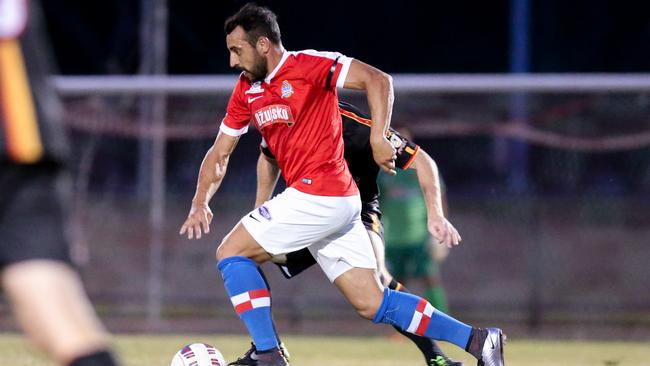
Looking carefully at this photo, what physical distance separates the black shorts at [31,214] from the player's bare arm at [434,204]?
2.92m

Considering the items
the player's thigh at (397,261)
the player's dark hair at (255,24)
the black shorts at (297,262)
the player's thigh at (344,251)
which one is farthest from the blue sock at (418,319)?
the player's thigh at (397,261)

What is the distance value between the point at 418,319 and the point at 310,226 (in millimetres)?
719

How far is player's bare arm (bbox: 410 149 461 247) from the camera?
5.60 meters

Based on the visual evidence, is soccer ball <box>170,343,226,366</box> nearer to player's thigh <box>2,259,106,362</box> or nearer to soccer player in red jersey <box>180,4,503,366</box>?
soccer player in red jersey <box>180,4,503,366</box>

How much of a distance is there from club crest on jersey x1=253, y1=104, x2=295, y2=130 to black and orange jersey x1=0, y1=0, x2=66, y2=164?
9.16ft

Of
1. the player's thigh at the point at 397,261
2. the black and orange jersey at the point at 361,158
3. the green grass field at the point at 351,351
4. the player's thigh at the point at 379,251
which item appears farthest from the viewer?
the player's thigh at the point at 397,261

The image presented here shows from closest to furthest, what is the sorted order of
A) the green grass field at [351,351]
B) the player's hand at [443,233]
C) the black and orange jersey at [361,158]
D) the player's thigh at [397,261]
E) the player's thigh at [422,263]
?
1. the player's hand at [443,233]
2. the black and orange jersey at [361,158]
3. the green grass field at [351,351]
4. the player's thigh at [422,263]
5. the player's thigh at [397,261]

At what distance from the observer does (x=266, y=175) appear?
252 inches

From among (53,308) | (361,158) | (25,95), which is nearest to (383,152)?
(361,158)

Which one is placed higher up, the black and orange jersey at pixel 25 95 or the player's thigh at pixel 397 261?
the black and orange jersey at pixel 25 95

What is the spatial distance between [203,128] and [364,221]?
23.4 feet

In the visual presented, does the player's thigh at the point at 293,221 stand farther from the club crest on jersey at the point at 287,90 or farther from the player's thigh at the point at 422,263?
the player's thigh at the point at 422,263

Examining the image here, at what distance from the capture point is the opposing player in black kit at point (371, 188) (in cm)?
580

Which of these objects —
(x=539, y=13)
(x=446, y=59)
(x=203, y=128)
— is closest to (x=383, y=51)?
(x=446, y=59)
